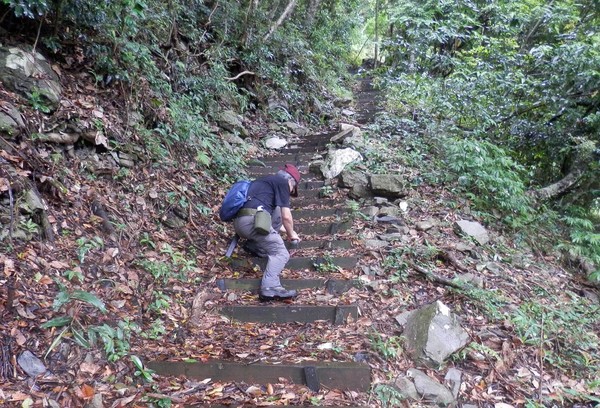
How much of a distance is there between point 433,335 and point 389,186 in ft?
10.9

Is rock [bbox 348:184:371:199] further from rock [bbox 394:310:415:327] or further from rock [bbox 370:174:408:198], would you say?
rock [bbox 394:310:415:327]

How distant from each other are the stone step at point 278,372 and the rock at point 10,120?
9.08 feet

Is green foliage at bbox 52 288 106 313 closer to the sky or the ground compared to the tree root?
closer to the ground

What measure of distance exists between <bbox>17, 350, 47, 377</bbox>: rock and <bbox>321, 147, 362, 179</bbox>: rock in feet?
18.6

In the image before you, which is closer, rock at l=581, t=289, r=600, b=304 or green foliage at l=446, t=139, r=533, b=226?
rock at l=581, t=289, r=600, b=304

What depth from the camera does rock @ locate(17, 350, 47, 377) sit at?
311 centimetres

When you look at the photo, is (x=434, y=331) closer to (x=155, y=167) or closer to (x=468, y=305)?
(x=468, y=305)

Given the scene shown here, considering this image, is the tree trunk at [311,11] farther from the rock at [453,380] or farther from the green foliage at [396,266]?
the rock at [453,380]

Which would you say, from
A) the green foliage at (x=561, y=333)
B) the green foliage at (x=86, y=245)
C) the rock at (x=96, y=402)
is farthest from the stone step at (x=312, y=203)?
the rock at (x=96, y=402)

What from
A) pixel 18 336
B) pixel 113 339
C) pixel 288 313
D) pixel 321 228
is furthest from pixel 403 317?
pixel 18 336

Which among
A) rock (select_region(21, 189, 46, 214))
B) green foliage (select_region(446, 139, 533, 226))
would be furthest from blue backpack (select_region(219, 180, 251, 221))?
green foliage (select_region(446, 139, 533, 226))

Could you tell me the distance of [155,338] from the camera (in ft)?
13.1

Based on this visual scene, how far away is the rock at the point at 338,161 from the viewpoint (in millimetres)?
7961

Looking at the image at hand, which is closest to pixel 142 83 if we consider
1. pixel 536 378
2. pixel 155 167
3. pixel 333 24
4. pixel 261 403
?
pixel 155 167
